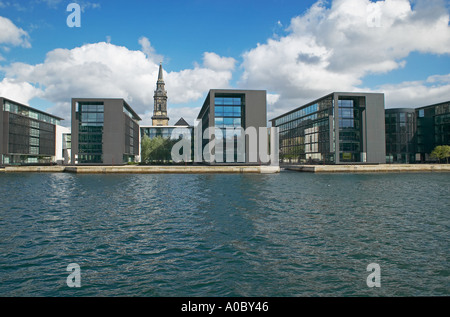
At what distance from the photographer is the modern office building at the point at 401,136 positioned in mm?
121312

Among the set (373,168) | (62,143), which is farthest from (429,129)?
(62,143)

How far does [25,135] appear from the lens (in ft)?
383

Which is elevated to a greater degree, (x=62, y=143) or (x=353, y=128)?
(x=353, y=128)

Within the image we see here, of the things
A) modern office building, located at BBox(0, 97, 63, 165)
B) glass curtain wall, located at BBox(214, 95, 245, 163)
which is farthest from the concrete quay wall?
modern office building, located at BBox(0, 97, 63, 165)

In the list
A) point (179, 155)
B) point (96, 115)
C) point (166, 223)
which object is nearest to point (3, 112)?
point (96, 115)

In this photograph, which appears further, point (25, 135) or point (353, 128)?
point (25, 135)

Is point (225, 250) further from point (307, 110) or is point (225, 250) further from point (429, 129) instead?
point (429, 129)

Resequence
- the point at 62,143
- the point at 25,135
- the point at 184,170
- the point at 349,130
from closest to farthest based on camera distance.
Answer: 1. the point at 184,170
2. the point at 349,130
3. the point at 25,135
4. the point at 62,143

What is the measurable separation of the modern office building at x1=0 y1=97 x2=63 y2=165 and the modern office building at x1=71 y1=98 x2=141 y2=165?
80.3 ft

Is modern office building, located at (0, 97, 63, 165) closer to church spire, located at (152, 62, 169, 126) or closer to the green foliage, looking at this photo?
the green foliage

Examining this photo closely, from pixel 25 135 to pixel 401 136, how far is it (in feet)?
500

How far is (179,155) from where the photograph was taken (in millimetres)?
134000

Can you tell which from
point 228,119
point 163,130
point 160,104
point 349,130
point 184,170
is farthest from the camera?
point 160,104

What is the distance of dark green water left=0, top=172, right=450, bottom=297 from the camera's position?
11.9m
